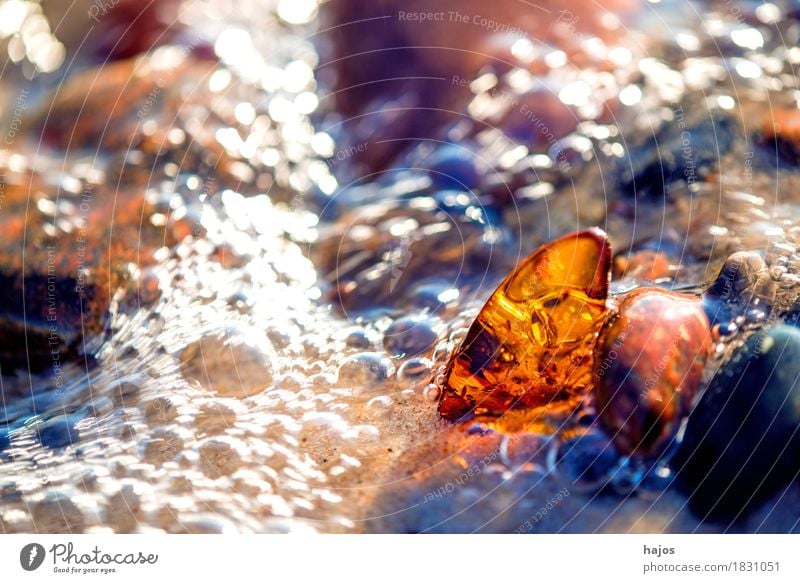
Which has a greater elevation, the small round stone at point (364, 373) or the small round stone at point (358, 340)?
the small round stone at point (358, 340)

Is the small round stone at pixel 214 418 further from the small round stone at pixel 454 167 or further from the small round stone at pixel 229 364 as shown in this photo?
the small round stone at pixel 454 167

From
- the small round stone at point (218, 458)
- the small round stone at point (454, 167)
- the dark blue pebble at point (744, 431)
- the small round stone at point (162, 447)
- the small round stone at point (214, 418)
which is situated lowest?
the dark blue pebble at point (744, 431)

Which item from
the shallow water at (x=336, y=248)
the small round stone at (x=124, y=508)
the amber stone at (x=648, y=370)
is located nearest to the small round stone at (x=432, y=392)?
the shallow water at (x=336, y=248)

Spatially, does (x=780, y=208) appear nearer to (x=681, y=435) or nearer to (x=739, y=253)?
(x=739, y=253)

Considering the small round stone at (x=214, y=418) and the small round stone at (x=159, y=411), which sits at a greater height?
the small round stone at (x=159, y=411)

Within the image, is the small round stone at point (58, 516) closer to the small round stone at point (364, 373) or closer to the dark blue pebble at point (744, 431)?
the small round stone at point (364, 373)

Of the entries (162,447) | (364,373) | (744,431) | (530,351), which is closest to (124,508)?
(162,447)

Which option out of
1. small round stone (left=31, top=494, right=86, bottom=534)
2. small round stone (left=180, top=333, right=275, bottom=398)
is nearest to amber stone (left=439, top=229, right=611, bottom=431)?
small round stone (left=180, top=333, right=275, bottom=398)

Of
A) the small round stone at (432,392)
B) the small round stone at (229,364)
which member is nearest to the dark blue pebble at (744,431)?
the small round stone at (432,392)
